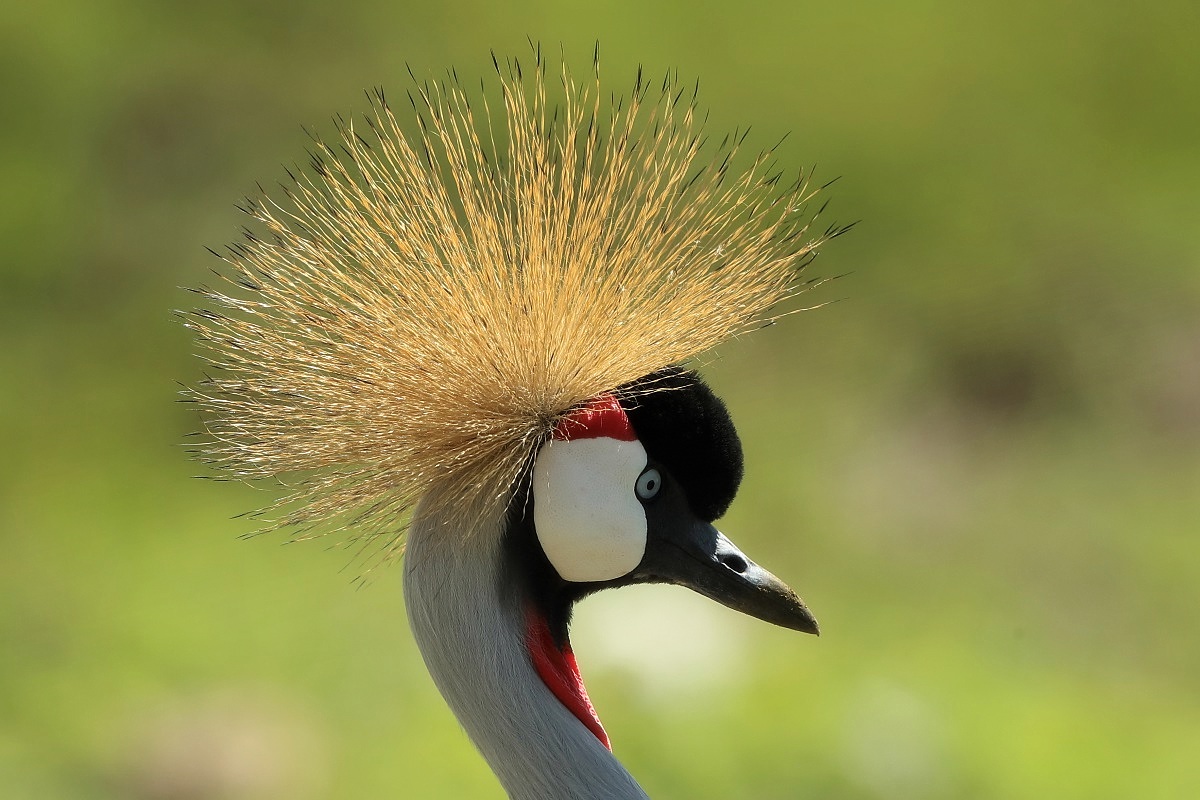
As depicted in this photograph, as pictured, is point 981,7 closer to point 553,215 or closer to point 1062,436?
point 1062,436

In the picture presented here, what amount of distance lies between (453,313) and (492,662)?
0.24m

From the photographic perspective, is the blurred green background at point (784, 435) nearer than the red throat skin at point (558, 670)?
No

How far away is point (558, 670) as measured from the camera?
856mm

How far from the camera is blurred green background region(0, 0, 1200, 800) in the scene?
2.02 meters

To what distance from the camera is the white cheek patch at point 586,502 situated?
2.66 ft

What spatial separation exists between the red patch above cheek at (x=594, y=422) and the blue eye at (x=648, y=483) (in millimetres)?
37

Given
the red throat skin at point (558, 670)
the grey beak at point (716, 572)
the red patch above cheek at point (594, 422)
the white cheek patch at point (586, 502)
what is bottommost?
the red throat skin at point (558, 670)

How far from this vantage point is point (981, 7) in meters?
2.92

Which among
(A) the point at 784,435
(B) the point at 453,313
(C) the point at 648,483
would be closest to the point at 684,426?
(C) the point at 648,483

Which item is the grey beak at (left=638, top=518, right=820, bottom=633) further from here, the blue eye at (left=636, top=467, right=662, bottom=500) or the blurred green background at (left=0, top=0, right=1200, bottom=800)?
the blurred green background at (left=0, top=0, right=1200, bottom=800)

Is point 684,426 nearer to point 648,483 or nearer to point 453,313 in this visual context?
point 648,483

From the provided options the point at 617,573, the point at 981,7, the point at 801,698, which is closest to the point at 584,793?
the point at 617,573

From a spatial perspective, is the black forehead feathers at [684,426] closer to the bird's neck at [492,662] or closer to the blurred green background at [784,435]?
the bird's neck at [492,662]

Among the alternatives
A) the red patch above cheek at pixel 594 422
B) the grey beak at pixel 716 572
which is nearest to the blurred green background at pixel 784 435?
the grey beak at pixel 716 572
